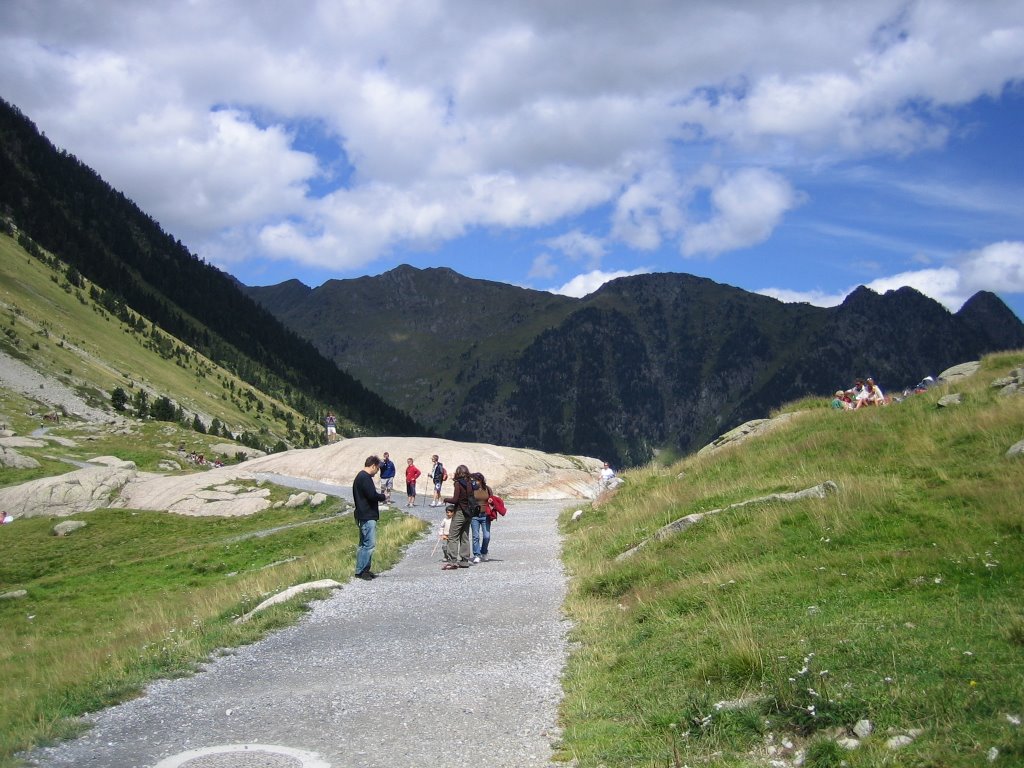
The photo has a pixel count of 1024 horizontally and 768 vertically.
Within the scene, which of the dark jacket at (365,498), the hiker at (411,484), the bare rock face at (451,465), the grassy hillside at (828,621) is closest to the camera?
the grassy hillside at (828,621)

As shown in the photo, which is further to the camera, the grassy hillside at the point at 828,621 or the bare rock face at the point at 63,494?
the bare rock face at the point at 63,494

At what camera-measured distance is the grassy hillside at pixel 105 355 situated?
305 ft

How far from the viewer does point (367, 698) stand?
920 centimetres

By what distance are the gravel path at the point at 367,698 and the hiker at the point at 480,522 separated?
16.8 ft

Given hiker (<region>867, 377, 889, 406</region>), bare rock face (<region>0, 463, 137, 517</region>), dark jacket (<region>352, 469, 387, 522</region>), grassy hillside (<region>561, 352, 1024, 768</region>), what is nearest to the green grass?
dark jacket (<region>352, 469, 387, 522</region>)

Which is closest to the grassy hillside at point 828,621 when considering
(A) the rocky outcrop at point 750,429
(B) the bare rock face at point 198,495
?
(A) the rocky outcrop at point 750,429

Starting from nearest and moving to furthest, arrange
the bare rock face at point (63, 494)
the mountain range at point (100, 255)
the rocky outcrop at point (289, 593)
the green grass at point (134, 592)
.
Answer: the green grass at point (134, 592) < the rocky outcrop at point (289, 593) < the bare rock face at point (63, 494) < the mountain range at point (100, 255)

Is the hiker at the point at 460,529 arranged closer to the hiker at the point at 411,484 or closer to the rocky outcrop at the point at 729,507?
the rocky outcrop at the point at 729,507

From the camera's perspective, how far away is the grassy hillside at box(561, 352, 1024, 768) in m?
6.30

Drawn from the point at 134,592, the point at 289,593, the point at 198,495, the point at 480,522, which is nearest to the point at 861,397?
the point at 480,522

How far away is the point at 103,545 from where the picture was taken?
34.0m

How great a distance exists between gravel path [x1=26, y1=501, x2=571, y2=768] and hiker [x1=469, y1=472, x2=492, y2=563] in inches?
201

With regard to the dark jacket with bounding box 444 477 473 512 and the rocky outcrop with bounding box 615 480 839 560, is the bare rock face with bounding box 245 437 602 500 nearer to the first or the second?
the dark jacket with bounding box 444 477 473 512

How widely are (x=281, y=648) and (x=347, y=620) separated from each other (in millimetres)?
1987
